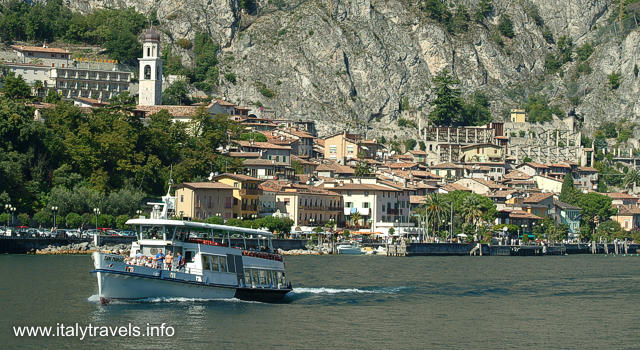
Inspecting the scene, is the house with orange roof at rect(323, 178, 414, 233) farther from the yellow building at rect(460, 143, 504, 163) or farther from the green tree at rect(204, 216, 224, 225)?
the yellow building at rect(460, 143, 504, 163)

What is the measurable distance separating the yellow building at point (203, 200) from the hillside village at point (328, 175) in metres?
0.12

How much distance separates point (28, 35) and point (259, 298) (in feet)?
442

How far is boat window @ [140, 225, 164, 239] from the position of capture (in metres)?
60.1

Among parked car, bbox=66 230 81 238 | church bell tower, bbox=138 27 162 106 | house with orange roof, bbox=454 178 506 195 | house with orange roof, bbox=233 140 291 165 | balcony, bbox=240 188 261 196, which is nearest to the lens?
parked car, bbox=66 230 81 238

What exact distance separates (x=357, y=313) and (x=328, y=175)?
98654 mm

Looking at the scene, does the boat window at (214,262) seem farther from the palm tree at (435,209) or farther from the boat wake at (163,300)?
the palm tree at (435,209)

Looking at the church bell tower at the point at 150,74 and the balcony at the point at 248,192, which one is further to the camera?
the church bell tower at the point at 150,74

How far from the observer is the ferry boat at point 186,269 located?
189ft

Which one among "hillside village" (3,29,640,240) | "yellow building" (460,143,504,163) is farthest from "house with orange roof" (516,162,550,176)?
"yellow building" (460,143,504,163)

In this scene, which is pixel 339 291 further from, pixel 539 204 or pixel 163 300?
pixel 539 204

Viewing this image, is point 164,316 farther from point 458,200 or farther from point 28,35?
point 28,35

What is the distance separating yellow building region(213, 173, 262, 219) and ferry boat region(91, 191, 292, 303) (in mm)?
65999

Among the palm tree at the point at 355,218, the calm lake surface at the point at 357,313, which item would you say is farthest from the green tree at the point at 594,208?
the calm lake surface at the point at 357,313

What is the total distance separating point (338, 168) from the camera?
162 meters
